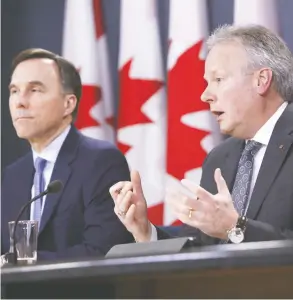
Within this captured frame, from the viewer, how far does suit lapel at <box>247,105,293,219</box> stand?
264cm

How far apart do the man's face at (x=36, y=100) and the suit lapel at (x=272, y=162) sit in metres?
1.16

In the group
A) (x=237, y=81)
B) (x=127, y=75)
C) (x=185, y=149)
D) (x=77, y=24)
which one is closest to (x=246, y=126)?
(x=237, y=81)

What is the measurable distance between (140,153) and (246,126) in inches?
46.6

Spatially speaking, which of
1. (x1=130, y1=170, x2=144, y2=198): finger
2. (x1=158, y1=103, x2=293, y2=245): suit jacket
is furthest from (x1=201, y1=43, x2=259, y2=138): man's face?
(x1=130, y1=170, x2=144, y2=198): finger

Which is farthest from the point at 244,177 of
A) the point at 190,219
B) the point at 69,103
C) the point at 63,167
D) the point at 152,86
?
the point at 152,86

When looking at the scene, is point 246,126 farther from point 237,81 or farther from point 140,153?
point 140,153

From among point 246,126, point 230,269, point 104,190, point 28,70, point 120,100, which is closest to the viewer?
point 230,269

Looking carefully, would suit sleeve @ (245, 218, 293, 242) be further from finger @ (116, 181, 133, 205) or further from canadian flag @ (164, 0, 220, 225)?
canadian flag @ (164, 0, 220, 225)

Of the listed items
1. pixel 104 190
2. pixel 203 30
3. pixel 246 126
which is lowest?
pixel 104 190

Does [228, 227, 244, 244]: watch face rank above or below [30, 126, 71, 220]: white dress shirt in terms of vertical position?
below

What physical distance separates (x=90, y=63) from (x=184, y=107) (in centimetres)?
62

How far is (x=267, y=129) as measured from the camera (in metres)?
2.80

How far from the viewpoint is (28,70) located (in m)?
3.53

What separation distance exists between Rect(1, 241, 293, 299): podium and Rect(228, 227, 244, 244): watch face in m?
0.81
